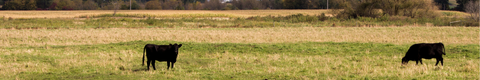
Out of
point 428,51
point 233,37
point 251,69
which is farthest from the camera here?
point 233,37

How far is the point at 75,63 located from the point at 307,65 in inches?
311

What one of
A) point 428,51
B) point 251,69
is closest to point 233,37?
point 251,69

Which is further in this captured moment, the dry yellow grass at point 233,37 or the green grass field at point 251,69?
the dry yellow grass at point 233,37

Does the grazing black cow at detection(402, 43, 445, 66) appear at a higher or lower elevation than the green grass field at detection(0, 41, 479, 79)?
higher

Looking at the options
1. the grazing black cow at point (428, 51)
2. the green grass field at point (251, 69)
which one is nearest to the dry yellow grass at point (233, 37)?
the green grass field at point (251, 69)

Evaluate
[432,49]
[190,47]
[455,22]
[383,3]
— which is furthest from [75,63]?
[383,3]

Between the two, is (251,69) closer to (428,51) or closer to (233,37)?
(428,51)

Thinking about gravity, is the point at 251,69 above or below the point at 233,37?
below

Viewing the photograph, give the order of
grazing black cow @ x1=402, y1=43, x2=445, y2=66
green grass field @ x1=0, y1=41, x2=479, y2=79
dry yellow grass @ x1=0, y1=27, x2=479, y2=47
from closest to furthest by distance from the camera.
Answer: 1. green grass field @ x1=0, y1=41, x2=479, y2=79
2. grazing black cow @ x1=402, y1=43, x2=445, y2=66
3. dry yellow grass @ x1=0, y1=27, x2=479, y2=47

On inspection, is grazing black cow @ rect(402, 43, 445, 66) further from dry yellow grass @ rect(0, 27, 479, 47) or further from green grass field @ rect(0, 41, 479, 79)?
dry yellow grass @ rect(0, 27, 479, 47)

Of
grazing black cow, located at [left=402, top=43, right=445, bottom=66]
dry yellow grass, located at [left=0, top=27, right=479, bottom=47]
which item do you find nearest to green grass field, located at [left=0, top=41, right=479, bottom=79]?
grazing black cow, located at [left=402, top=43, right=445, bottom=66]

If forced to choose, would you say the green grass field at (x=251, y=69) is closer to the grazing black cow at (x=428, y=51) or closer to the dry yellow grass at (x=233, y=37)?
the grazing black cow at (x=428, y=51)

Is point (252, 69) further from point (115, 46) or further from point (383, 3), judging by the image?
point (383, 3)

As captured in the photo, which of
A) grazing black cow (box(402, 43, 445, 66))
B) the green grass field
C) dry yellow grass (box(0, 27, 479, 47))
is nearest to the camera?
the green grass field
